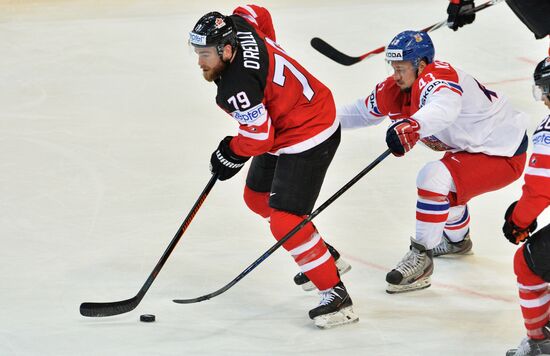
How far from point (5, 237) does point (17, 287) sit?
495 millimetres

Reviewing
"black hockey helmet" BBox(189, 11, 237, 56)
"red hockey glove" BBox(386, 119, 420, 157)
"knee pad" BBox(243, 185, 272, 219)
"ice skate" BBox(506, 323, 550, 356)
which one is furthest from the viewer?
"knee pad" BBox(243, 185, 272, 219)

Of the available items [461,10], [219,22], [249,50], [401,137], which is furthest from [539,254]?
[461,10]

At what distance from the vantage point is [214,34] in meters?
3.24

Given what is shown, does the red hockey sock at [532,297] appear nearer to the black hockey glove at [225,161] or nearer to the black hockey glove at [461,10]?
the black hockey glove at [225,161]

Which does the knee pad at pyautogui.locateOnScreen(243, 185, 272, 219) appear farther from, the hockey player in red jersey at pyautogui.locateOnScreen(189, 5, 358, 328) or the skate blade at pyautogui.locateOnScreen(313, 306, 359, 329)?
the skate blade at pyautogui.locateOnScreen(313, 306, 359, 329)

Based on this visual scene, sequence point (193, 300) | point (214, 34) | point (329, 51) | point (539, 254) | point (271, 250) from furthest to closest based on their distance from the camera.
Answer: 1. point (329, 51)
2. point (193, 300)
3. point (271, 250)
4. point (214, 34)
5. point (539, 254)

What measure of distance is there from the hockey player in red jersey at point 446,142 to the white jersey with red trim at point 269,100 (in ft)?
1.11

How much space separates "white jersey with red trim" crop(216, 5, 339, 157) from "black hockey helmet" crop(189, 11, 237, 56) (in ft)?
0.19

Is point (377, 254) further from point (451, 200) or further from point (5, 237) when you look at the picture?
point (5, 237)

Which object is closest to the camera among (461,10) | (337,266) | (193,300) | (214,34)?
(214,34)

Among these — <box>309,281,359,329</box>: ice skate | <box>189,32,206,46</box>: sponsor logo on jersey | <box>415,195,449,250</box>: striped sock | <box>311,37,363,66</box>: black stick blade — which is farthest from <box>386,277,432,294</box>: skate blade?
<box>311,37,363,66</box>: black stick blade

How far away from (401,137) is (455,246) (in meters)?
0.80

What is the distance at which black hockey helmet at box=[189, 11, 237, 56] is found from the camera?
325cm

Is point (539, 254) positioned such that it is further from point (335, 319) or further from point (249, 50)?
point (249, 50)
